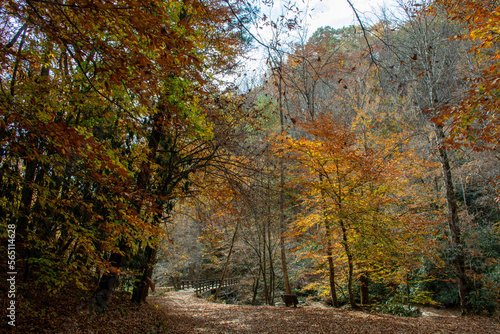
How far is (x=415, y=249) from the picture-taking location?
8.17m

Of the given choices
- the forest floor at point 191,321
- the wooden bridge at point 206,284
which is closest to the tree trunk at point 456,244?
the forest floor at point 191,321

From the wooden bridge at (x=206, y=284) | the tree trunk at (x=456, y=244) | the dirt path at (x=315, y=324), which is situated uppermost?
the tree trunk at (x=456, y=244)

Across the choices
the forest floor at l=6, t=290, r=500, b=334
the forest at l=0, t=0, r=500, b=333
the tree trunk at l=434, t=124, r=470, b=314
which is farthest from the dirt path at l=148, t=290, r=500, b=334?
the forest at l=0, t=0, r=500, b=333

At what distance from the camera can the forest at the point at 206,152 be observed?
2.68 m

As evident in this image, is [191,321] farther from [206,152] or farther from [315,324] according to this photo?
[206,152]

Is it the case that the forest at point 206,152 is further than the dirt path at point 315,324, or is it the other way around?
the dirt path at point 315,324

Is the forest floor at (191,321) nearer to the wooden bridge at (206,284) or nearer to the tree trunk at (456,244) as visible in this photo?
the tree trunk at (456,244)

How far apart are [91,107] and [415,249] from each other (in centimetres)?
912

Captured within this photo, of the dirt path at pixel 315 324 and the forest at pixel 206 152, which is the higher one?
the forest at pixel 206 152

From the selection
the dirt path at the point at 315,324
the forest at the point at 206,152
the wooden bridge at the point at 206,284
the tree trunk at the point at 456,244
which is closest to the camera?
the forest at the point at 206,152

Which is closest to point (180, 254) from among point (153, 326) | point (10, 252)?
point (153, 326)

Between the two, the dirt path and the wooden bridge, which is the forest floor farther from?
the wooden bridge

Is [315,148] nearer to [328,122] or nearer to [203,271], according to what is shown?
[328,122]

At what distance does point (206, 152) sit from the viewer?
26.3ft
